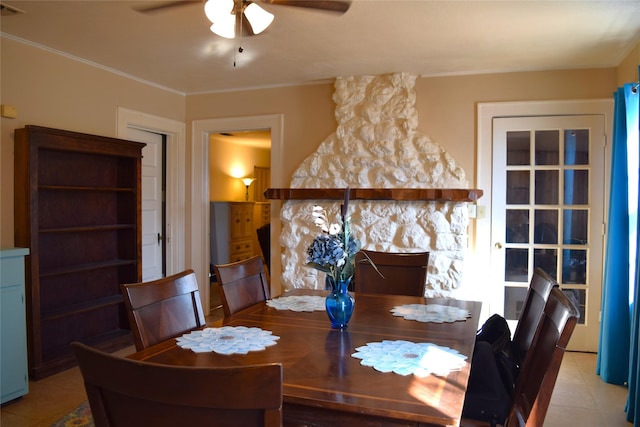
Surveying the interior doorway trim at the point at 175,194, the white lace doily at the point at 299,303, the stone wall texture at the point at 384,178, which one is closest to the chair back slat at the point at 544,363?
the white lace doily at the point at 299,303

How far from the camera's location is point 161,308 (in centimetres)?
175

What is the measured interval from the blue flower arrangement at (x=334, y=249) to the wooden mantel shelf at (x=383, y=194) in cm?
208

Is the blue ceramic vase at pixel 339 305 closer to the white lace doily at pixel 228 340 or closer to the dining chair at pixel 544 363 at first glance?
the white lace doily at pixel 228 340

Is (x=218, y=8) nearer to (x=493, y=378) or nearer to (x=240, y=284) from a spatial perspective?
(x=240, y=284)

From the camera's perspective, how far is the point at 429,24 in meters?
2.89

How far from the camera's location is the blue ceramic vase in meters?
1.78

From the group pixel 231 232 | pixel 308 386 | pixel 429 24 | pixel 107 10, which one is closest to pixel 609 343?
pixel 429 24

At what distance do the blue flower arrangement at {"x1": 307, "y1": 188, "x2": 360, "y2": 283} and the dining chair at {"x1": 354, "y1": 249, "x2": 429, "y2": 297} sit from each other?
100 cm

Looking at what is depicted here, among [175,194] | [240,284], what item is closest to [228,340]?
[240,284]

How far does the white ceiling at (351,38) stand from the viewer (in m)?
2.67

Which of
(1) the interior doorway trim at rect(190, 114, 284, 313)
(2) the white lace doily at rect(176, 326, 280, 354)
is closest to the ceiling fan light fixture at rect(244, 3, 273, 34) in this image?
(2) the white lace doily at rect(176, 326, 280, 354)

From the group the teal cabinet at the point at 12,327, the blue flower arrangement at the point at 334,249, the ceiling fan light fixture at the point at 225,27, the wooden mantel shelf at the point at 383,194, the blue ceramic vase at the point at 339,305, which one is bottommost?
the teal cabinet at the point at 12,327

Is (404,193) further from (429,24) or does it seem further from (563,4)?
(563,4)

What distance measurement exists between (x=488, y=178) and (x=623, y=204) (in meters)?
1.05
